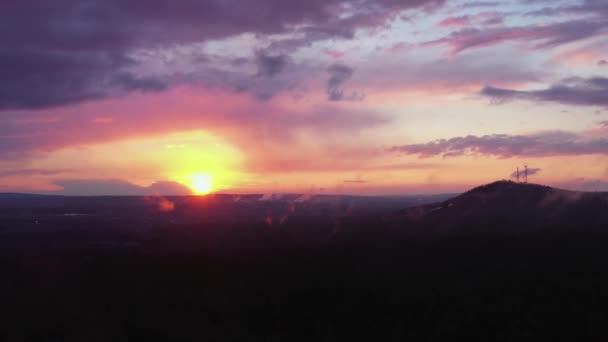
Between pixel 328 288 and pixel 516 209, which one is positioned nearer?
pixel 328 288

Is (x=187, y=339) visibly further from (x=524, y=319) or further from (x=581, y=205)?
(x=581, y=205)

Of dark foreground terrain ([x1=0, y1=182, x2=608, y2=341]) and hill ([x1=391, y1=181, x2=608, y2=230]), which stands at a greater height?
hill ([x1=391, y1=181, x2=608, y2=230])

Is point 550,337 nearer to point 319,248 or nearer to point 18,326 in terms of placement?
point 18,326

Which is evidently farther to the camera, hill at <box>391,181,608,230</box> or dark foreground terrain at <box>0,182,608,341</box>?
hill at <box>391,181,608,230</box>

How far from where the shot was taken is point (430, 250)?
6356cm

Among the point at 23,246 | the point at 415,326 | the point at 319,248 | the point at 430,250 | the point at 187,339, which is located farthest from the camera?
the point at 23,246

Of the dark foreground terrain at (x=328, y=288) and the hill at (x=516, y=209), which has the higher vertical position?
the hill at (x=516, y=209)

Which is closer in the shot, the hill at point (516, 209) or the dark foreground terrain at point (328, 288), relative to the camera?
the dark foreground terrain at point (328, 288)

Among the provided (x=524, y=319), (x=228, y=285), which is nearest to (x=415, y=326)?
(x=524, y=319)

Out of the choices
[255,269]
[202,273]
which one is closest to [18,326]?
[202,273]

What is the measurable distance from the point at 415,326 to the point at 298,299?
9.54m

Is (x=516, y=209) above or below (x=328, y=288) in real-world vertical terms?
above

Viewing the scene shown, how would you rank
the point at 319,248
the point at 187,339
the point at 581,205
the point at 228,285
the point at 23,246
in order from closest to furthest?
the point at 187,339
the point at 228,285
the point at 319,248
the point at 23,246
the point at 581,205

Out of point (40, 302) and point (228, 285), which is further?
point (228, 285)
